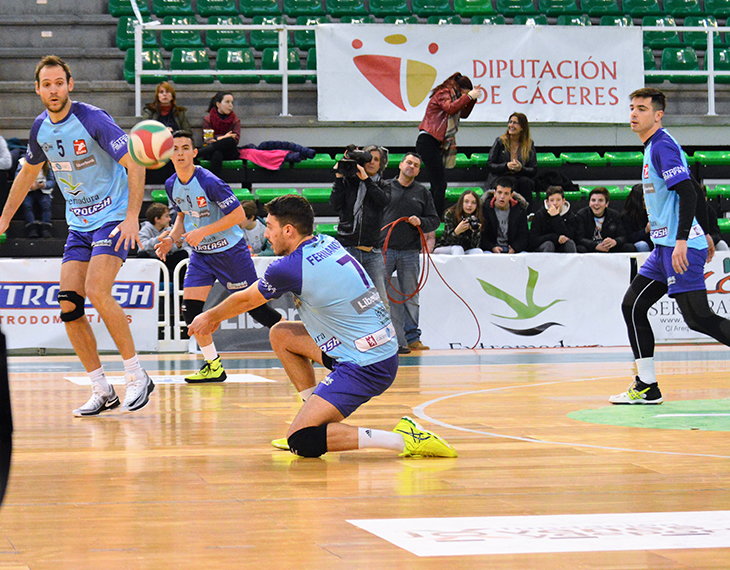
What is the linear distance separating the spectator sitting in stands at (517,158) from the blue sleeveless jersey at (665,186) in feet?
23.7

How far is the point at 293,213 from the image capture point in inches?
178

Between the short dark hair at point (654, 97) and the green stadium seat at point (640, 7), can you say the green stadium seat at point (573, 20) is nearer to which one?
the green stadium seat at point (640, 7)

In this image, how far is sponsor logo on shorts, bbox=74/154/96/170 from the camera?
19.6 ft

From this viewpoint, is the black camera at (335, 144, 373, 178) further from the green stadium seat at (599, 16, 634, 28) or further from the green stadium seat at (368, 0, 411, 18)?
the green stadium seat at (599, 16, 634, 28)

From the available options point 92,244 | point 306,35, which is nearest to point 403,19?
point 306,35

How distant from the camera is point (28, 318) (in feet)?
36.5

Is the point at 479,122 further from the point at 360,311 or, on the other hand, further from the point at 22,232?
the point at 360,311

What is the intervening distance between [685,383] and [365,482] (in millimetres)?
4582

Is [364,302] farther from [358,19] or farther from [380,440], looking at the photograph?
[358,19]

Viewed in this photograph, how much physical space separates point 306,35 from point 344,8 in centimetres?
109

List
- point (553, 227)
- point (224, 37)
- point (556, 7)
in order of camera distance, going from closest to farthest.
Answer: point (553, 227)
point (224, 37)
point (556, 7)

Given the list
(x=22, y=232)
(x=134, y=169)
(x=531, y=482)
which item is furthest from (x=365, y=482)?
(x=22, y=232)

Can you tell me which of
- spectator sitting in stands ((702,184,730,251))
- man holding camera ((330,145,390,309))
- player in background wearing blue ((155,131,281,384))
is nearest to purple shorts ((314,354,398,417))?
player in background wearing blue ((155,131,281,384))

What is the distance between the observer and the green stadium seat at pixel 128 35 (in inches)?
627
